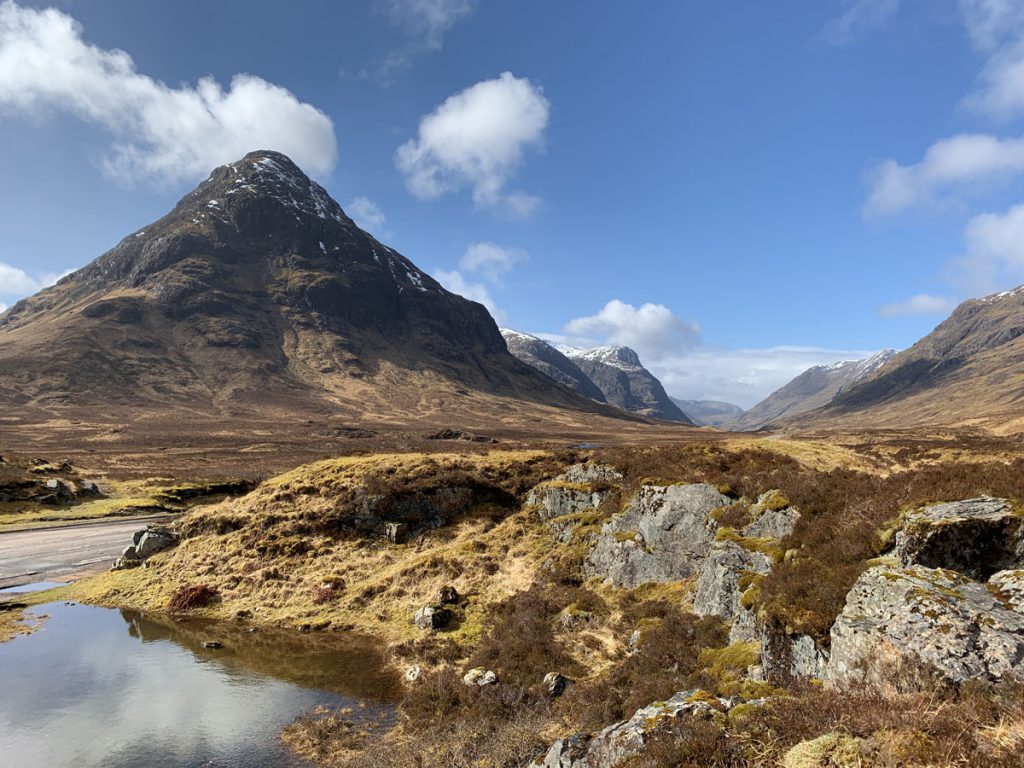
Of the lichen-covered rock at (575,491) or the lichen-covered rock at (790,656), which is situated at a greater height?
the lichen-covered rock at (575,491)

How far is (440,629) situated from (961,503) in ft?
70.8

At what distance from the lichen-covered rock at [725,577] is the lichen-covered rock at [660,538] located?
266 cm

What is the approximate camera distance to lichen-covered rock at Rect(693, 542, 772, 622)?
18359 millimetres

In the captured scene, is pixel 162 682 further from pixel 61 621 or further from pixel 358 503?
pixel 358 503

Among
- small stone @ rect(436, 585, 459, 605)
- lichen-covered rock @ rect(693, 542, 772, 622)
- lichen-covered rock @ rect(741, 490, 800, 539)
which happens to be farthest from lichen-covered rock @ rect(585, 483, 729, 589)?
small stone @ rect(436, 585, 459, 605)

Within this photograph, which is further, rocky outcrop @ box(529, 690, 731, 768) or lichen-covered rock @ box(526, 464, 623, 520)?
lichen-covered rock @ box(526, 464, 623, 520)

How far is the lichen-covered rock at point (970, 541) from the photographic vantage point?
1217 cm

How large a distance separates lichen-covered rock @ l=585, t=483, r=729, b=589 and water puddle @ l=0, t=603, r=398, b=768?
11.8 m

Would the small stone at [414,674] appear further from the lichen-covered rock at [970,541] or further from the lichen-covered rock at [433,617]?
the lichen-covered rock at [970,541]

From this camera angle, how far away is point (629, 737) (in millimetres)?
9648

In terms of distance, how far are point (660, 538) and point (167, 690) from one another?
22.5 meters

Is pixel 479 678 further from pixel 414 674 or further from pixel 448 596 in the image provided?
pixel 448 596

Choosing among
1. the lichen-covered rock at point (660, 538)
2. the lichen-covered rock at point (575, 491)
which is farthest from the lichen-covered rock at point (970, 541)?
the lichen-covered rock at point (575, 491)

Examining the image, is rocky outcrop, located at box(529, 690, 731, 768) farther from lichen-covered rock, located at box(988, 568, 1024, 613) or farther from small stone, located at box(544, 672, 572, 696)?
small stone, located at box(544, 672, 572, 696)
